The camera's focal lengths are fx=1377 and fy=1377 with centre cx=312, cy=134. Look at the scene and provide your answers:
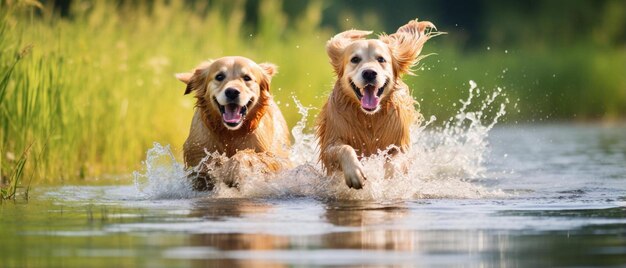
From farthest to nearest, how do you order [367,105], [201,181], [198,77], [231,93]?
[198,77] → [201,181] → [231,93] → [367,105]

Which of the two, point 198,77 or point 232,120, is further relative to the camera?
point 198,77

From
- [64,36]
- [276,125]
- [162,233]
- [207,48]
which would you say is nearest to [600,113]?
[207,48]

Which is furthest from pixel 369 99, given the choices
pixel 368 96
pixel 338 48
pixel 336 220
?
pixel 336 220

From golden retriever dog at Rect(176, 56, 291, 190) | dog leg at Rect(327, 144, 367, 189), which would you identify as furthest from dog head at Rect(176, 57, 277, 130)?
dog leg at Rect(327, 144, 367, 189)

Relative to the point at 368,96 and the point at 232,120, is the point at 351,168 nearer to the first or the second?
the point at 368,96

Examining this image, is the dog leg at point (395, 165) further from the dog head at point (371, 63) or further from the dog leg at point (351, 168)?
the dog leg at point (351, 168)

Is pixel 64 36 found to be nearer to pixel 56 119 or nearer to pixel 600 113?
pixel 56 119

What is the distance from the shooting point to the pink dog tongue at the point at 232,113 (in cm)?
1116

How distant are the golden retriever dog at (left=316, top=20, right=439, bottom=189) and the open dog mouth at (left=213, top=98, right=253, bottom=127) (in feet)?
2.17

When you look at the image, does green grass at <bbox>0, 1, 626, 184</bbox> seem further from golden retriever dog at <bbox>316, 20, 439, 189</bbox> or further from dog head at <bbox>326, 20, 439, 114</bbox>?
dog head at <bbox>326, 20, 439, 114</bbox>

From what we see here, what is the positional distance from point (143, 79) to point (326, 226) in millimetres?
7878

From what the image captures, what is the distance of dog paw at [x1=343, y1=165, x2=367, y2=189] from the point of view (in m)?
10.0

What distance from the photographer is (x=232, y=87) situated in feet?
36.3

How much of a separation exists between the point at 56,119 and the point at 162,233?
4.99m
